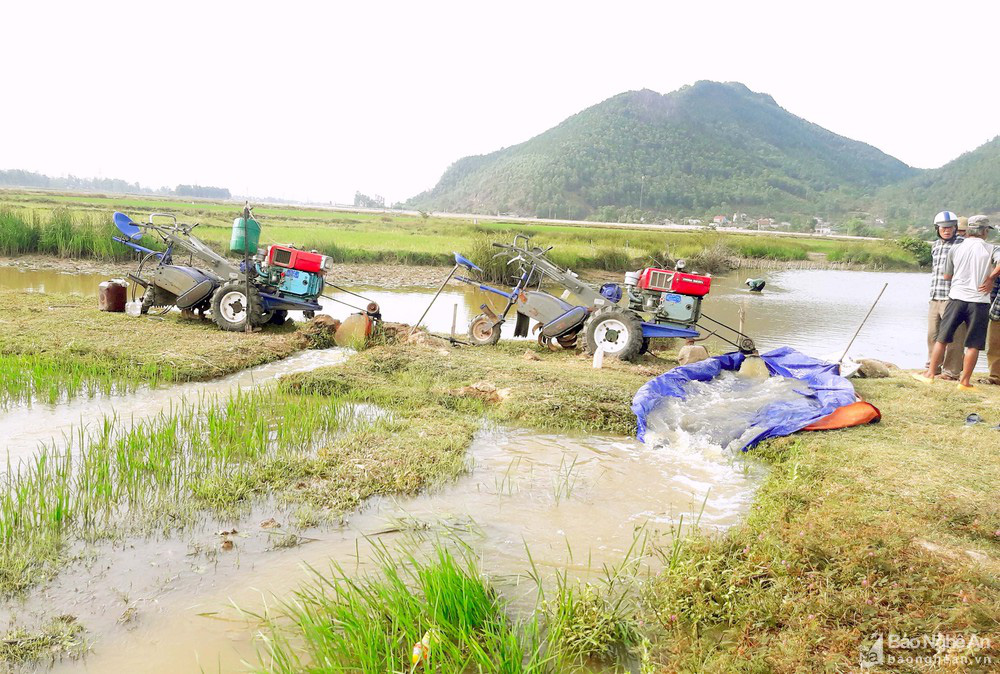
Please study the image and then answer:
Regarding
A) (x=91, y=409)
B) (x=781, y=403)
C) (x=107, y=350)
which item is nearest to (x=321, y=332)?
(x=107, y=350)

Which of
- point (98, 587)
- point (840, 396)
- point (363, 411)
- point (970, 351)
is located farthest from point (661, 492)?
point (970, 351)

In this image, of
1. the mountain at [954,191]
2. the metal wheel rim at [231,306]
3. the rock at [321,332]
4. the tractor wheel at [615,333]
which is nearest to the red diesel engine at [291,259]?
the metal wheel rim at [231,306]

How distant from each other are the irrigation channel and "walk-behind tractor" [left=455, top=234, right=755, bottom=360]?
7.20 feet

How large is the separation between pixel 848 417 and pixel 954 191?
391 ft

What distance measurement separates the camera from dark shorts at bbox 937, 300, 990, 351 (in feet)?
Answer: 23.1

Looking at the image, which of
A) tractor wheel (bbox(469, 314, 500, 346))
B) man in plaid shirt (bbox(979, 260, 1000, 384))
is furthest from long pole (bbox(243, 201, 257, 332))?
man in plaid shirt (bbox(979, 260, 1000, 384))

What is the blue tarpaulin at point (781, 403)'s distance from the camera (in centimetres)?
566

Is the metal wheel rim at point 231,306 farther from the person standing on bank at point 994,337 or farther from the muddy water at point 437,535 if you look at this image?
the person standing on bank at point 994,337

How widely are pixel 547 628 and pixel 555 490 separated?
167cm

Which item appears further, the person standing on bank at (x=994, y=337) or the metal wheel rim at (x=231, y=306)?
the metal wheel rim at (x=231, y=306)

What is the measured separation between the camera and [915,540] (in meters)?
3.26

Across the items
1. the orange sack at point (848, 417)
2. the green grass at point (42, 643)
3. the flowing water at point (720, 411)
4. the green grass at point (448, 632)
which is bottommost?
the green grass at point (42, 643)

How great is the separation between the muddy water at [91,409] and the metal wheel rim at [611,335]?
431 cm

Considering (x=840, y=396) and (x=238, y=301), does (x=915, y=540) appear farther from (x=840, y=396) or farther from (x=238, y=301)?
(x=238, y=301)
